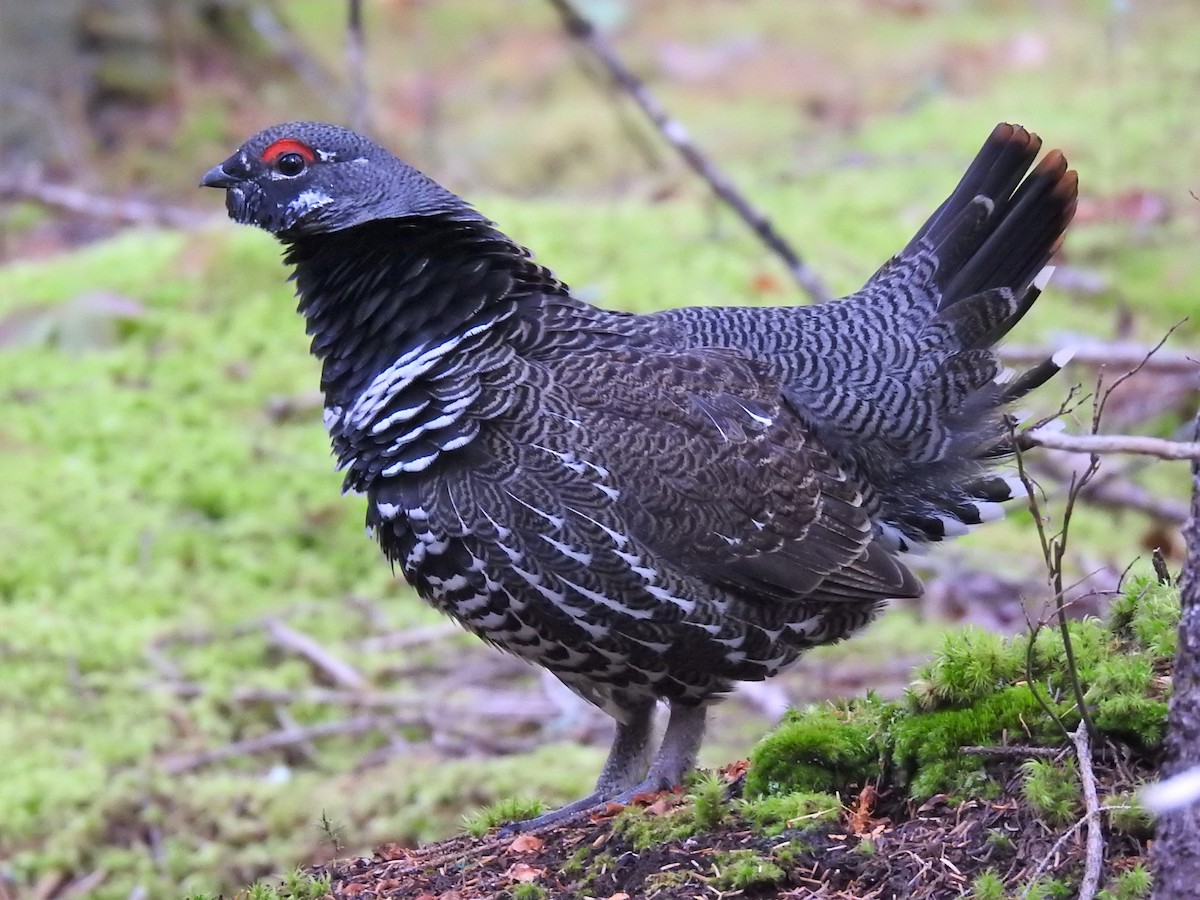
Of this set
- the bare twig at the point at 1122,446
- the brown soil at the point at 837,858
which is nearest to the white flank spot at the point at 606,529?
the brown soil at the point at 837,858

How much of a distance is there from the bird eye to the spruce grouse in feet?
0.04

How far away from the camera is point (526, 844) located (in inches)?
152

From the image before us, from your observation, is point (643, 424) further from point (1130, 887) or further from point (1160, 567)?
point (1130, 887)

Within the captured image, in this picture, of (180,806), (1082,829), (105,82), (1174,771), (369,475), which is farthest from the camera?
(105,82)

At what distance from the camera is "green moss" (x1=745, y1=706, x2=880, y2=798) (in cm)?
374

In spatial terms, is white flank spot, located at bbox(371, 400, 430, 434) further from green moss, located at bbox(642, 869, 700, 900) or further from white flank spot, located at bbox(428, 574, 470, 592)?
green moss, located at bbox(642, 869, 700, 900)

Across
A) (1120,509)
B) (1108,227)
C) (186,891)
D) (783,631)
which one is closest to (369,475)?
(783,631)

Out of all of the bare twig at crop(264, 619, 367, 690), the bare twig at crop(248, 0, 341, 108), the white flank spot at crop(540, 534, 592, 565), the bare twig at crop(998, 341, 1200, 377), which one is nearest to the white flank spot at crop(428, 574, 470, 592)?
the white flank spot at crop(540, 534, 592, 565)

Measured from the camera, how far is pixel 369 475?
4.40 meters

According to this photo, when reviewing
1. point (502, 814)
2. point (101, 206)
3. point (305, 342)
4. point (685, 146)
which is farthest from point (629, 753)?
point (101, 206)

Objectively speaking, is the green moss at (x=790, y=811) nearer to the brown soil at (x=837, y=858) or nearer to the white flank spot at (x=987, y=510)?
the brown soil at (x=837, y=858)

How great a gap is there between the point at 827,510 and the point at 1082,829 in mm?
1596

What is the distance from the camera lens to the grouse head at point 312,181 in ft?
15.2

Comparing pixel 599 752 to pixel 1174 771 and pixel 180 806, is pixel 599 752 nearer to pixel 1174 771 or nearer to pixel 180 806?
pixel 180 806
